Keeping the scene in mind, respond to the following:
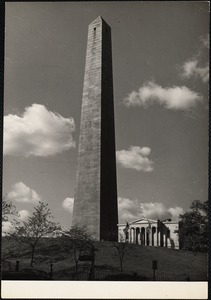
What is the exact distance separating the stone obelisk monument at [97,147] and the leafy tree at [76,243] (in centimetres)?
122

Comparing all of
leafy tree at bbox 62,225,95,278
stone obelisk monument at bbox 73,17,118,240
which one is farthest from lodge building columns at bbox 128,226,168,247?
leafy tree at bbox 62,225,95,278

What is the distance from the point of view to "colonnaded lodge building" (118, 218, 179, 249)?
27.6 m

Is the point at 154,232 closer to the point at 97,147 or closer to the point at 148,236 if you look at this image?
the point at 148,236

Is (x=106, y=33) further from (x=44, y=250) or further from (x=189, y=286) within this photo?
(x=189, y=286)

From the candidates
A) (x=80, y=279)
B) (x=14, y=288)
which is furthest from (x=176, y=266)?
(x=14, y=288)

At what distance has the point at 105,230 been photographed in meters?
20.9

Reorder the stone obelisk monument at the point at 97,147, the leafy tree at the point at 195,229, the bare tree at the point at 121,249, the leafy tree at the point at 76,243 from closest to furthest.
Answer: the bare tree at the point at 121,249 < the leafy tree at the point at 76,243 < the stone obelisk monument at the point at 97,147 < the leafy tree at the point at 195,229

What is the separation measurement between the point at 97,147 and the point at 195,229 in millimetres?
7528

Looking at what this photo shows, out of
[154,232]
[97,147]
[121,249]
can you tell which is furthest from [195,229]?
[154,232]

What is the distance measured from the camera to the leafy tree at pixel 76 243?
1790 cm

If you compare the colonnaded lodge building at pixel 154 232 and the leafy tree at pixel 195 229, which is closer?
the leafy tree at pixel 195 229

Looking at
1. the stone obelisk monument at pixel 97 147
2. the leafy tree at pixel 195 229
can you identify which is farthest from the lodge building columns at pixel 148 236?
the stone obelisk monument at pixel 97 147

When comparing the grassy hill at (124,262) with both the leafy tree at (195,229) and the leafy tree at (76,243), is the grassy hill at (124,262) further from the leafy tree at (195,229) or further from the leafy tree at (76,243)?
the leafy tree at (195,229)

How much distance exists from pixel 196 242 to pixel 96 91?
10.4 metres
